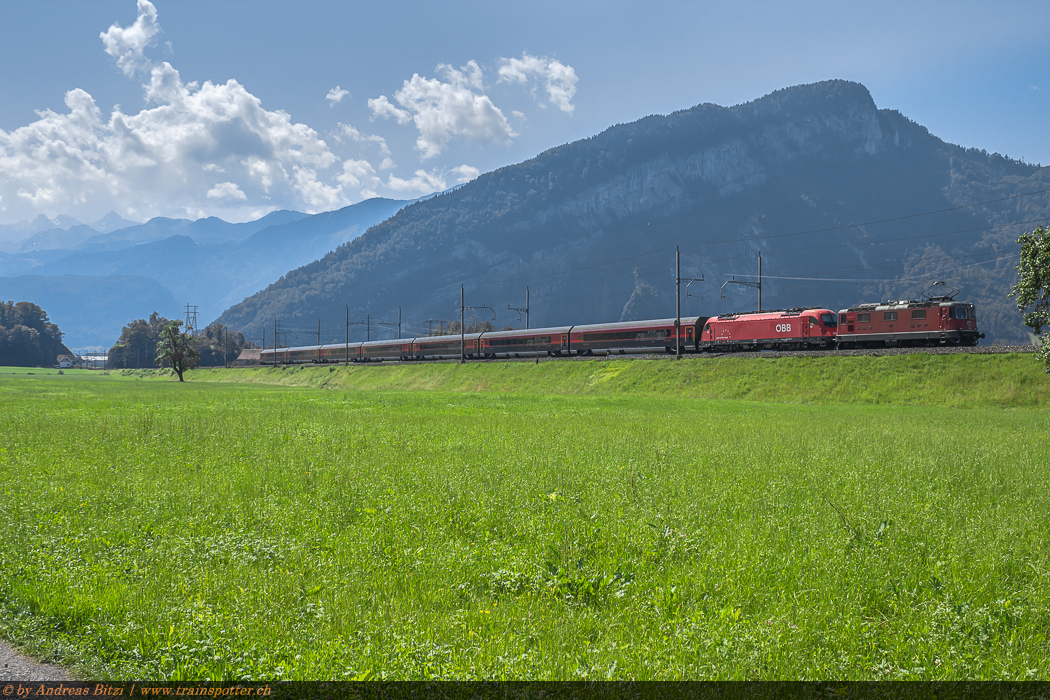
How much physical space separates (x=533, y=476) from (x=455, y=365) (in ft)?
188

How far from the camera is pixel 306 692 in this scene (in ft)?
14.5

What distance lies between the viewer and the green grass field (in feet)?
16.2

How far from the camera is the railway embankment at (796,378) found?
3378 cm

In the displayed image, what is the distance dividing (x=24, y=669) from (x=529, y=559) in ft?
15.5

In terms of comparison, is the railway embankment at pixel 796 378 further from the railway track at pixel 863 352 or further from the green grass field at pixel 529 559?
the green grass field at pixel 529 559

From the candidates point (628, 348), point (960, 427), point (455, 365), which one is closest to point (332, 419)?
point (960, 427)

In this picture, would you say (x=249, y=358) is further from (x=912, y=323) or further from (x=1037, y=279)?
(x=1037, y=279)

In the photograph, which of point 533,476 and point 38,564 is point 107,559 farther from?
point 533,476

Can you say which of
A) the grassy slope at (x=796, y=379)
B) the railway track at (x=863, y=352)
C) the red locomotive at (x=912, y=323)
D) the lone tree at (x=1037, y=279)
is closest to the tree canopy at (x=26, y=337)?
the grassy slope at (x=796, y=379)

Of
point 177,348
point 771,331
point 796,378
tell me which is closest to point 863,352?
point 796,378

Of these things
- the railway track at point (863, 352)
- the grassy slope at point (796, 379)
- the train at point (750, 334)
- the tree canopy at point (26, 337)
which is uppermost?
the tree canopy at point (26, 337)

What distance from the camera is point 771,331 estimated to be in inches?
1919

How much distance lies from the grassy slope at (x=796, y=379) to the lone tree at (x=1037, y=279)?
110 inches

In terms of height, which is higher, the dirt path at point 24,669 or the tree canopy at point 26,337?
the tree canopy at point 26,337
